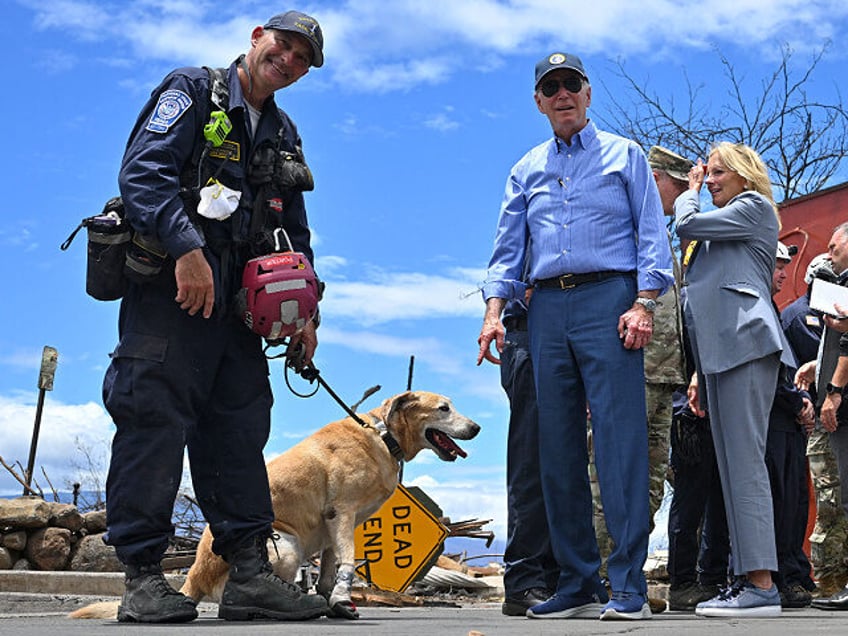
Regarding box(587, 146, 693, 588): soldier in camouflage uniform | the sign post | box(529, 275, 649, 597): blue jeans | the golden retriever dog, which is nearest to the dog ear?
the golden retriever dog

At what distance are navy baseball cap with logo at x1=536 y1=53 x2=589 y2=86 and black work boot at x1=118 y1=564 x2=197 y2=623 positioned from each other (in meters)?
2.74

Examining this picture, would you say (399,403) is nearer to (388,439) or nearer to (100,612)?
(388,439)

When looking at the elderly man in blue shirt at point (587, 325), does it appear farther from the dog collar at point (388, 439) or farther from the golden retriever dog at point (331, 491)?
the dog collar at point (388, 439)

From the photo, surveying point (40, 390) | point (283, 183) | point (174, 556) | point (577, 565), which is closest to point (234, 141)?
point (283, 183)

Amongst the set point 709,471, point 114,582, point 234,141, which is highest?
point 234,141

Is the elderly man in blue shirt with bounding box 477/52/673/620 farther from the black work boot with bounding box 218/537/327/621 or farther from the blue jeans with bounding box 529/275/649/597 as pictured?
the black work boot with bounding box 218/537/327/621

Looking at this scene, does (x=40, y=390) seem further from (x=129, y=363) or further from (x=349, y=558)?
(x=129, y=363)

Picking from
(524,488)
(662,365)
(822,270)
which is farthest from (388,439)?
(822,270)

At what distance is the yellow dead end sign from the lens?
30.6 feet

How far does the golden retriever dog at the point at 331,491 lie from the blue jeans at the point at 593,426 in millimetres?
1396

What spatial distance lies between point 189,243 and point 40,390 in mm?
12992

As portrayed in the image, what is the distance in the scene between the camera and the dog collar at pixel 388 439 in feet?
23.6

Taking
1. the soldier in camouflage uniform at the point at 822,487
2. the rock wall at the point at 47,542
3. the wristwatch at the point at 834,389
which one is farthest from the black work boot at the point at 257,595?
the rock wall at the point at 47,542

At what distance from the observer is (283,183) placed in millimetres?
5062
